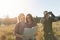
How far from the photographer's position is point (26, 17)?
261 cm

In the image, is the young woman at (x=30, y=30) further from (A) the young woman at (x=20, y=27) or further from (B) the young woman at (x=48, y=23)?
(B) the young woman at (x=48, y=23)

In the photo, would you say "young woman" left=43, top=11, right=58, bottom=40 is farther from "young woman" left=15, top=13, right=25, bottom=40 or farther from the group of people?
"young woman" left=15, top=13, right=25, bottom=40

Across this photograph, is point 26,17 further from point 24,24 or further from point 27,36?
point 27,36

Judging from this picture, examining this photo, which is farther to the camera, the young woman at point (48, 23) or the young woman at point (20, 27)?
the young woman at point (48, 23)

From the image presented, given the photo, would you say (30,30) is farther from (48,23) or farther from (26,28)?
(48,23)

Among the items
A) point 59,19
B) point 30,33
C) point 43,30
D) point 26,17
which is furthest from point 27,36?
point 59,19

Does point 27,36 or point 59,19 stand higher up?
point 59,19

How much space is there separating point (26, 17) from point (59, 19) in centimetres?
74

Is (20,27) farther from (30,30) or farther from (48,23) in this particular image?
(48,23)

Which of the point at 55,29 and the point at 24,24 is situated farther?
the point at 55,29

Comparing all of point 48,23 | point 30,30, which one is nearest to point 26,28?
point 30,30

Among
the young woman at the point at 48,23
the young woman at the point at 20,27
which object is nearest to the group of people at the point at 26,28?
the young woman at the point at 20,27

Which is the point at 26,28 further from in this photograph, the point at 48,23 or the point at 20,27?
the point at 48,23

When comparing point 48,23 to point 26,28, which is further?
point 48,23
